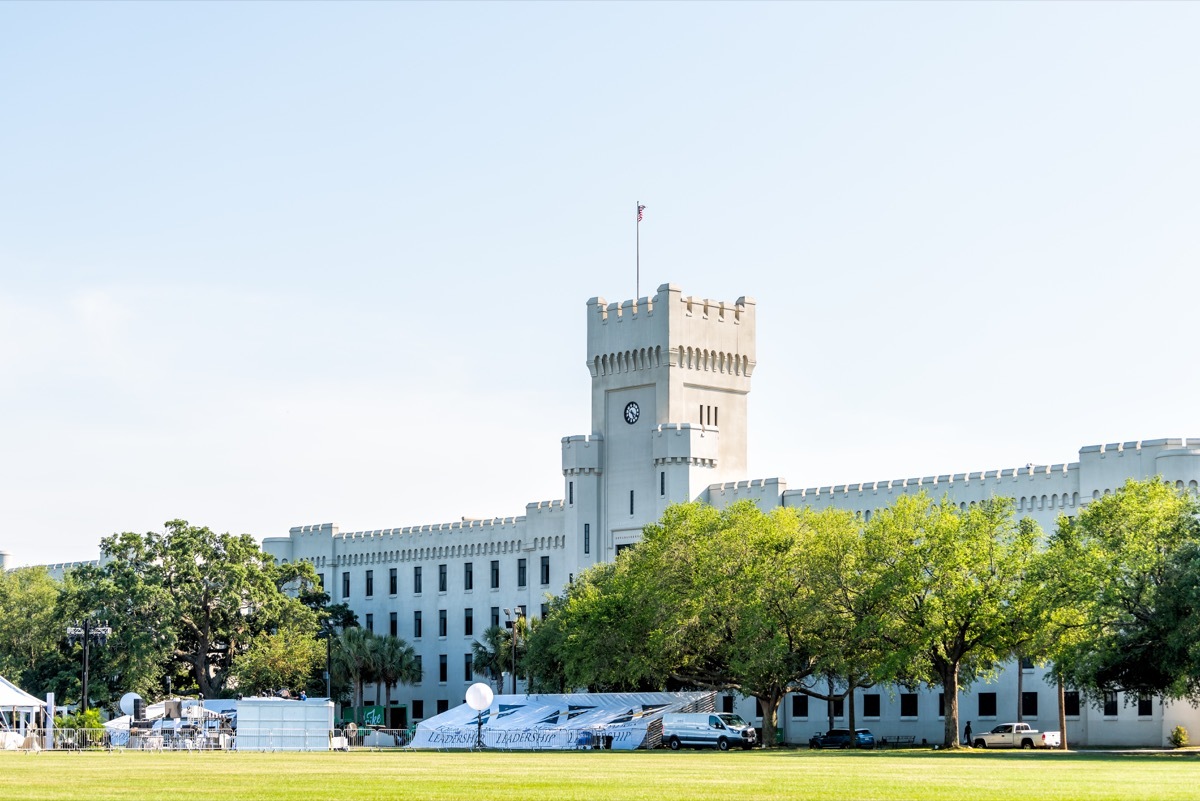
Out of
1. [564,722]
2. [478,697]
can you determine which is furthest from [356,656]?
[478,697]

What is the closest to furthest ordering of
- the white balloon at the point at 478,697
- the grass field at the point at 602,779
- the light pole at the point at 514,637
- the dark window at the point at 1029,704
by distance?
the grass field at the point at 602,779
the white balloon at the point at 478,697
the dark window at the point at 1029,704
the light pole at the point at 514,637

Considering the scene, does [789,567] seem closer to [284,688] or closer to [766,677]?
[766,677]

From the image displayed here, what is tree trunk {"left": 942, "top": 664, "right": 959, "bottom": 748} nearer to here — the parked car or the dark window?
the parked car

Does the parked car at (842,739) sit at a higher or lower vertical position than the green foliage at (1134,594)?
lower

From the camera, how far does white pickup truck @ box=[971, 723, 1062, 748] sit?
3095 inches

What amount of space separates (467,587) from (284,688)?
56.5 ft

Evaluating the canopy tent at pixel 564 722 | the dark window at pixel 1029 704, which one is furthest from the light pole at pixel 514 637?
the dark window at pixel 1029 704

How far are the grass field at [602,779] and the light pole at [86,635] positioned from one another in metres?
32.1

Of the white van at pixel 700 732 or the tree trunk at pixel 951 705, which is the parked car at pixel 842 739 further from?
the tree trunk at pixel 951 705

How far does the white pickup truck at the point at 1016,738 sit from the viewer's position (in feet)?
258

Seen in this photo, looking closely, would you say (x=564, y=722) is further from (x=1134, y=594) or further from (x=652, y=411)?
(x=652, y=411)

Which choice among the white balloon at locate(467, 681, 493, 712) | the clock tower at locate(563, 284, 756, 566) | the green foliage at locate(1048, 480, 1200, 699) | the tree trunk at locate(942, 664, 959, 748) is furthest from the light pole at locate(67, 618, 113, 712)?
the green foliage at locate(1048, 480, 1200, 699)

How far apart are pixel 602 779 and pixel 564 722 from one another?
41.8 metres

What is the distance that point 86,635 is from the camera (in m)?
83.2
